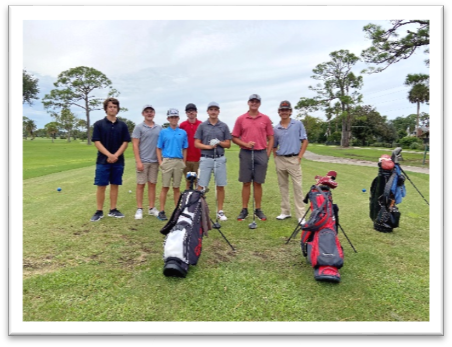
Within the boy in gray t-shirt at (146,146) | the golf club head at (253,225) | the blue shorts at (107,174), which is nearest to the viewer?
the golf club head at (253,225)

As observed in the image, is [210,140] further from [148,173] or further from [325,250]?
[325,250]

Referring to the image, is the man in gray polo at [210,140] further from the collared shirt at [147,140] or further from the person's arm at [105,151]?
the person's arm at [105,151]

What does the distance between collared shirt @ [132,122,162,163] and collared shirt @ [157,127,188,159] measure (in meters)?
0.16

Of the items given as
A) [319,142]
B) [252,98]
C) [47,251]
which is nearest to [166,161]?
[252,98]

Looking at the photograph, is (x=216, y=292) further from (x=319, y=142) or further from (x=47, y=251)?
(x=319, y=142)

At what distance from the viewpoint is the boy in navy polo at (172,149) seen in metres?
5.02

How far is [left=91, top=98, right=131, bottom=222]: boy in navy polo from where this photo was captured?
4797 millimetres

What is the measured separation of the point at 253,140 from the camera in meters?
4.99

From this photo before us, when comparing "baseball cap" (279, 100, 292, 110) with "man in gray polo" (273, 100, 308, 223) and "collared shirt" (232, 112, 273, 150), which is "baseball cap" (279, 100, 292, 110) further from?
"collared shirt" (232, 112, 273, 150)

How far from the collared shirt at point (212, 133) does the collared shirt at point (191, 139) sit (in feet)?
1.57

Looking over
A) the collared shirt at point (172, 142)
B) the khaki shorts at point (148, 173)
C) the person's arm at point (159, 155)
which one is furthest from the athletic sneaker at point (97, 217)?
the collared shirt at point (172, 142)

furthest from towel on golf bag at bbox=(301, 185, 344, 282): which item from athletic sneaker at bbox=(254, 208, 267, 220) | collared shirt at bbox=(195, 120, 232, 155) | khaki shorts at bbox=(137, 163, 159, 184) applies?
khaki shorts at bbox=(137, 163, 159, 184)

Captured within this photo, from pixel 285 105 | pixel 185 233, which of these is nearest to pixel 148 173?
pixel 185 233

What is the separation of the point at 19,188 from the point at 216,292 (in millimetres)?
2069
